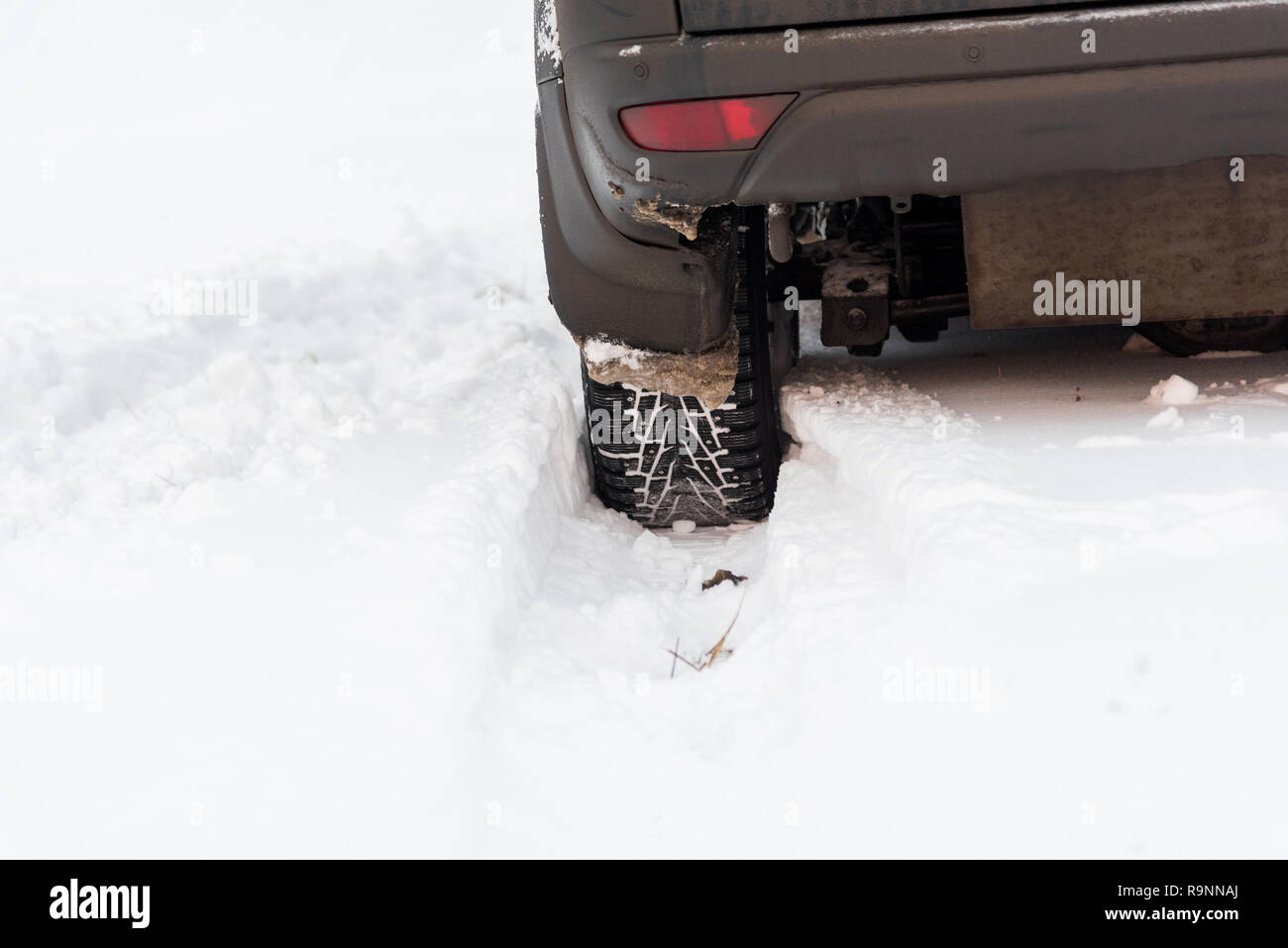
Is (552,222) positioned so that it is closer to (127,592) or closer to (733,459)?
(733,459)

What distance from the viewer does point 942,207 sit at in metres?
2.98

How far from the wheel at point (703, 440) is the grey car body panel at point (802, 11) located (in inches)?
24.7

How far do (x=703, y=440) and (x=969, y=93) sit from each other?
1.05 metres

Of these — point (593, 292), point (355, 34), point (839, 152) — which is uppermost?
point (355, 34)

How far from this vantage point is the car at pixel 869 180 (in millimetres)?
1982

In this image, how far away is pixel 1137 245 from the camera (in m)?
2.60

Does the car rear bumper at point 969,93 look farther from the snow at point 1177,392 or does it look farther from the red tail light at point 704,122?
the snow at point 1177,392

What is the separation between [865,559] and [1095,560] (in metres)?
0.48

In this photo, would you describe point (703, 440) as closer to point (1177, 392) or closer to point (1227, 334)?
point (1177, 392)

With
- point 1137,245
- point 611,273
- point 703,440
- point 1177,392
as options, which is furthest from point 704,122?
point 1177,392

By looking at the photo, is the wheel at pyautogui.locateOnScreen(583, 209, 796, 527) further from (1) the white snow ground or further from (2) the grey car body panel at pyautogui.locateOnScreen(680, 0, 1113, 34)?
(2) the grey car body panel at pyautogui.locateOnScreen(680, 0, 1113, 34)

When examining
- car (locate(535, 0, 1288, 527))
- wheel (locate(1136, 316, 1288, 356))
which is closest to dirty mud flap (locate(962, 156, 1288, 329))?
car (locate(535, 0, 1288, 527))
